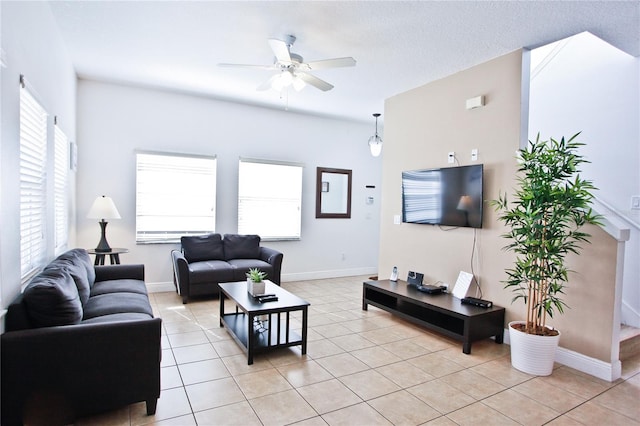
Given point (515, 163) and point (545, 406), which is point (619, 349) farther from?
point (515, 163)

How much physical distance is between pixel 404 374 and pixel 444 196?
2.04 m

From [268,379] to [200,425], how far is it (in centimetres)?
66

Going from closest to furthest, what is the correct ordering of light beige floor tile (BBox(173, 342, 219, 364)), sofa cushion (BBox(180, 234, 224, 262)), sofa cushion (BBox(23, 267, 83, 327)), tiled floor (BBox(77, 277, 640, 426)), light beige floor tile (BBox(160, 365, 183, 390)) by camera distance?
sofa cushion (BBox(23, 267, 83, 327))
tiled floor (BBox(77, 277, 640, 426))
light beige floor tile (BBox(160, 365, 183, 390))
light beige floor tile (BBox(173, 342, 219, 364))
sofa cushion (BBox(180, 234, 224, 262))

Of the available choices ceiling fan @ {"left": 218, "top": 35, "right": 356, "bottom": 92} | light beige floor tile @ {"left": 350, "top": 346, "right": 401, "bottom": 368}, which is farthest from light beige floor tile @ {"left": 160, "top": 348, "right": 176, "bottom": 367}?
ceiling fan @ {"left": 218, "top": 35, "right": 356, "bottom": 92}

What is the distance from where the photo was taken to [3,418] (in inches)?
73.7

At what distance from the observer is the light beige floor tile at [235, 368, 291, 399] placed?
8.23 feet

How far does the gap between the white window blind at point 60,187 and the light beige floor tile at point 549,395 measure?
425 cm

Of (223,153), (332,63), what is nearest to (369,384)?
(332,63)

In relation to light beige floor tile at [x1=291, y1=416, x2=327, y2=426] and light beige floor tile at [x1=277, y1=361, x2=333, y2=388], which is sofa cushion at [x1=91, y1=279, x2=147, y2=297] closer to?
light beige floor tile at [x1=277, y1=361, x2=333, y2=388]

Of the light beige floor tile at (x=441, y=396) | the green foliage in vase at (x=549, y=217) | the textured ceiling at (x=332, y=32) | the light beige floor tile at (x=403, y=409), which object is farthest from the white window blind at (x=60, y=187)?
the green foliage in vase at (x=549, y=217)

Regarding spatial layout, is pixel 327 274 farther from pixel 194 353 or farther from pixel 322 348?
pixel 194 353

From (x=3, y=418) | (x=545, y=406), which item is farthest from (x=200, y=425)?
(x=545, y=406)

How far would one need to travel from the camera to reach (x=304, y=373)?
281cm

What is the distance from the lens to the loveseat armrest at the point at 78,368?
1.89m
